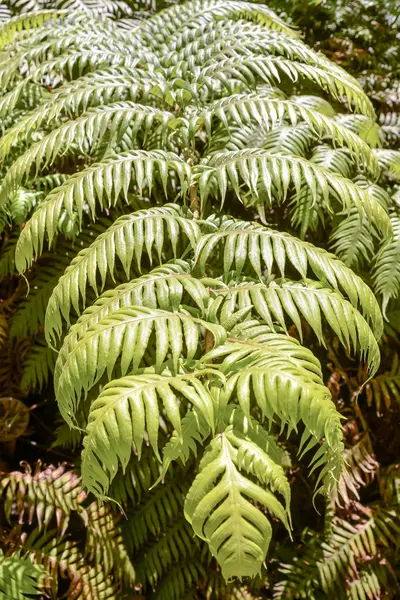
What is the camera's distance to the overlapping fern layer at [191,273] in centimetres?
104

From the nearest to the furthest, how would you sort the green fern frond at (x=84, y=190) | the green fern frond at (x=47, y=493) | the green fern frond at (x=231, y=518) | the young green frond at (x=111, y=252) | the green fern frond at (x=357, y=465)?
the green fern frond at (x=231, y=518) < the young green frond at (x=111, y=252) < the green fern frond at (x=84, y=190) < the green fern frond at (x=47, y=493) < the green fern frond at (x=357, y=465)

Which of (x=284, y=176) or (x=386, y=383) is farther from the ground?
(x=284, y=176)

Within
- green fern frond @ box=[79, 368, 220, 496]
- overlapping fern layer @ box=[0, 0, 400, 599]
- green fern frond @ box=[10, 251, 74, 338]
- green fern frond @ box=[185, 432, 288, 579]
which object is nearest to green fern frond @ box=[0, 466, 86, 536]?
overlapping fern layer @ box=[0, 0, 400, 599]

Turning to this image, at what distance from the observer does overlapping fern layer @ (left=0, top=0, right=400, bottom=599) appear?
3.40ft

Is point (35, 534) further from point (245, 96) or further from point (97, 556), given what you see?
point (245, 96)

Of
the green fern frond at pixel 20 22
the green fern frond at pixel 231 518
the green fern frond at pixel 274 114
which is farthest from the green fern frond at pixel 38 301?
the green fern frond at pixel 231 518

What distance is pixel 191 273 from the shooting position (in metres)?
1.42

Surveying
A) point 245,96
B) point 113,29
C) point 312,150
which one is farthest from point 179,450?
point 113,29

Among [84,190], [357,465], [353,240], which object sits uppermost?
[84,190]

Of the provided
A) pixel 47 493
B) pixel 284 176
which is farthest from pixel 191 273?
pixel 47 493

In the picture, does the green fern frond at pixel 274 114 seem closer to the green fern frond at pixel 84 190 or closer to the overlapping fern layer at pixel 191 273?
the overlapping fern layer at pixel 191 273

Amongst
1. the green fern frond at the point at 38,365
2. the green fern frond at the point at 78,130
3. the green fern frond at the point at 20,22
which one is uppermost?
the green fern frond at the point at 20,22

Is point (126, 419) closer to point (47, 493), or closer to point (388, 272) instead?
point (47, 493)

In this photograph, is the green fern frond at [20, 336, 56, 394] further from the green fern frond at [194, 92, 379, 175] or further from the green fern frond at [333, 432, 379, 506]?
the green fern frond at [333, 432, 379, 506]
